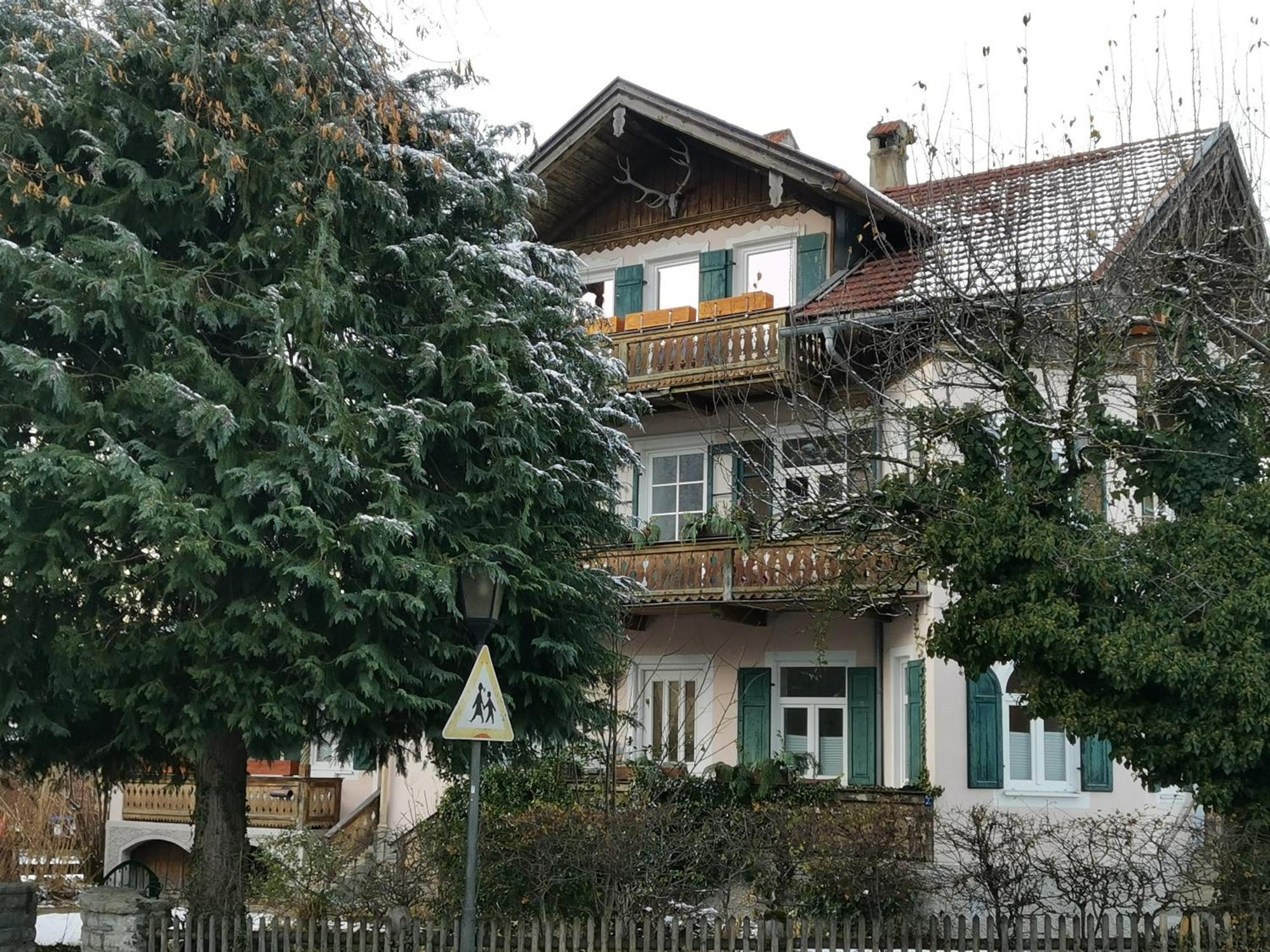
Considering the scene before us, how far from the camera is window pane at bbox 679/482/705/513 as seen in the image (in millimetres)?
22141

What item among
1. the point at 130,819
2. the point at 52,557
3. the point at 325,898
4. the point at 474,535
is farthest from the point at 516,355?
the point at 130,819

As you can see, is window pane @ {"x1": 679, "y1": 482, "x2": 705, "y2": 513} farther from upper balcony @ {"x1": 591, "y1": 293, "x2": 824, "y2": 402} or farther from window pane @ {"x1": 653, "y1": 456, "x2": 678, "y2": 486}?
upper balcony @ {"x1": 591, "y1": 293, "x2": 824, "y2": 402}

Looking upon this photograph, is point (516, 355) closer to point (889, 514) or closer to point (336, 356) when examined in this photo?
point (336, 356)

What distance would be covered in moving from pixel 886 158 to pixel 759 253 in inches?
168

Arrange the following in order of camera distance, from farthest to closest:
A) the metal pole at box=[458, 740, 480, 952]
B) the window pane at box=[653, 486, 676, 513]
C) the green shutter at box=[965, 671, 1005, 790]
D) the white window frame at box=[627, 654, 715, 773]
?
the window pane at box=[653, 486, 676, 513] → the white window frame at box=[627, 654, 715, 773] → the green shutter at box=[965, 671, 1005, 790] → the metal pole at box=[458, 740, 480, 952]

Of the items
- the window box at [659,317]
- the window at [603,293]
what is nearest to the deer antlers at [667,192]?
the window at [603,293]

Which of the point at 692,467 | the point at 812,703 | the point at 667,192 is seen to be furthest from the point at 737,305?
the point at 812,703

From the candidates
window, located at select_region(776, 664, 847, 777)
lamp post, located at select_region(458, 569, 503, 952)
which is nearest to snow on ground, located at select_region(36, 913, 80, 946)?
lamp post, located at select_region(458, 569, 503, 952)

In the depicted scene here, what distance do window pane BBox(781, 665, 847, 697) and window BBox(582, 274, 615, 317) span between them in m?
6.83

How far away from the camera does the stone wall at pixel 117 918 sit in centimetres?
1271

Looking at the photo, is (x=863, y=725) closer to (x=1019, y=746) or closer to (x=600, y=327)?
(x=1019, y=746)

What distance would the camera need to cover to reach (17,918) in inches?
554

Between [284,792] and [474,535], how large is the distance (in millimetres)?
12820

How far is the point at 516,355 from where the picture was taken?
13.6 metres
